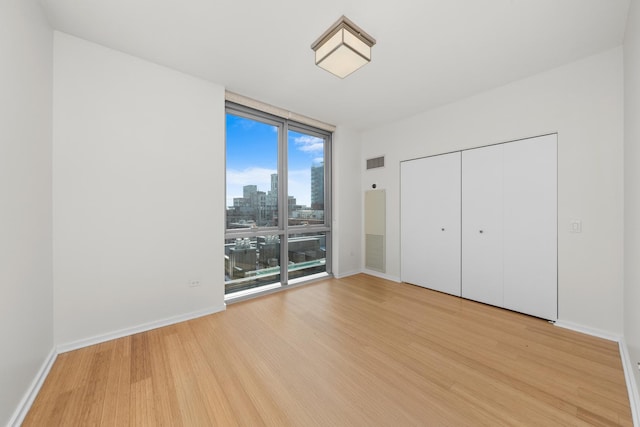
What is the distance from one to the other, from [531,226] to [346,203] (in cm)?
269

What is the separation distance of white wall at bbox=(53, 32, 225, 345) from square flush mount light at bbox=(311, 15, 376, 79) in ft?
5.30

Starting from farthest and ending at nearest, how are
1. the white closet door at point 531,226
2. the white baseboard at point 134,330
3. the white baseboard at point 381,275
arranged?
the white baseboard at point 381,275
the white closet door at point 531,226
the white baseboard at point 134,330

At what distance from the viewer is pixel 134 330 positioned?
2400 millimetres

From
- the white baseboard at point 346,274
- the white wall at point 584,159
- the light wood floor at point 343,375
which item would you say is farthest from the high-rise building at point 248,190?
→ the white wall at point 584,159

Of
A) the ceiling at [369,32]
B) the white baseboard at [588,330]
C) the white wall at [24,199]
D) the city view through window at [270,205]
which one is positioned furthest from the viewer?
the city view through window at [270,205]

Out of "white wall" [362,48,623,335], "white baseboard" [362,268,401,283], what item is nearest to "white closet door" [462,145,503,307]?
"white wall" [362,48,623,335]

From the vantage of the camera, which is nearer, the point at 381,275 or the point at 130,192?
the point at 130,192

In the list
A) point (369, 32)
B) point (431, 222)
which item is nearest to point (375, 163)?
point (431, 222)

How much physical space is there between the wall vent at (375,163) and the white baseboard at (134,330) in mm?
3483

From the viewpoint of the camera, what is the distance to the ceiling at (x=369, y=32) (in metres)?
1.84

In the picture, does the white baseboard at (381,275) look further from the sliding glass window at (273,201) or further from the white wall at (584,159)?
the white wall at (584,159)

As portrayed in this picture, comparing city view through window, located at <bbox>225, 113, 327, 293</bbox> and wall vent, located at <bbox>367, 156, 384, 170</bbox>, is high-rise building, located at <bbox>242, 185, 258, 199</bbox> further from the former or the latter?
wall vent, located at <bbox>367, 156, 384, 170</bbox>

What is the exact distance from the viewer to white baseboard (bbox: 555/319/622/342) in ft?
7.38

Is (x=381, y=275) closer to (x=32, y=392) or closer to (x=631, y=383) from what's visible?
(x=631, y=383)
